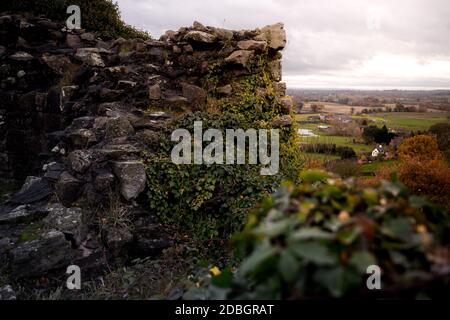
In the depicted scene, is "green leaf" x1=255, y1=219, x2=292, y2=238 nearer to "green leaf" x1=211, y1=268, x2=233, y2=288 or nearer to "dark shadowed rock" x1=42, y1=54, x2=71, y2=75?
"green leaf" x1=211, y1=268, x2=233, y2=288

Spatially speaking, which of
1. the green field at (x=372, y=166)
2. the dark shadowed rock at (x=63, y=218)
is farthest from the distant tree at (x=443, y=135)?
the dark shadowed rock at (x=63, y=218)

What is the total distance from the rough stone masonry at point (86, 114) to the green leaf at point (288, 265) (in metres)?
4.06

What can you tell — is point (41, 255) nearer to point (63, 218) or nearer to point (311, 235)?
point (63, 218)

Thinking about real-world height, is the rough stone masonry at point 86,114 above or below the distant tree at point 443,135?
above

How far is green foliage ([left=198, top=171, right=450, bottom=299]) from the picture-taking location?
1.45 metres

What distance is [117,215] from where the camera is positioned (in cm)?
537

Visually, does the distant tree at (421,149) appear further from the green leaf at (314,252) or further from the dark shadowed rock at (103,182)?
the green leaf at (314,252)

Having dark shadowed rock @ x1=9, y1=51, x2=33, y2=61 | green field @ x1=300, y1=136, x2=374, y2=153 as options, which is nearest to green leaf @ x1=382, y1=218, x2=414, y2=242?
dark shadowed rock @ x1=9, y1=51, x2=33, y2=61

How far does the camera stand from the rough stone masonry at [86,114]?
5109mm

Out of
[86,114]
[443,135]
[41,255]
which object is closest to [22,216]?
[41,255]

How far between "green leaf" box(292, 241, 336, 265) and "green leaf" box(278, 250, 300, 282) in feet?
0.10

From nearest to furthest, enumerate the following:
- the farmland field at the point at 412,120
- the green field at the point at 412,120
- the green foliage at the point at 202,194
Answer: the green foliage at the point at 202,194 < the farmland field at the point at 412,120 < the green field at the point at 412,120
